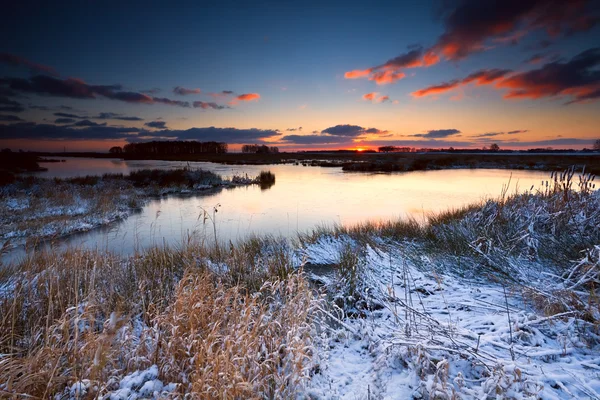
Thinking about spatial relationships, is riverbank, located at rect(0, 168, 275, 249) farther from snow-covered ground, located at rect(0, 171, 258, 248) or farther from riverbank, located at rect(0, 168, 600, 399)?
riverbank, located at rect(0, 168, 600, 399)

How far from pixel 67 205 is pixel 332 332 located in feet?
54.5

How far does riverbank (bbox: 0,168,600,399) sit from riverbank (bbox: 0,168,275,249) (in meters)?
4.71

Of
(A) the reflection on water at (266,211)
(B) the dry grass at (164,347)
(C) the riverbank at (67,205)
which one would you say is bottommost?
(A) the reflection on water at (266,211)

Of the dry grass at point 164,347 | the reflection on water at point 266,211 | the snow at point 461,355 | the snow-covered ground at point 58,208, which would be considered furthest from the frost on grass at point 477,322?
the snow-covered ground at point 58,208

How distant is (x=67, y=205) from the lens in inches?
571

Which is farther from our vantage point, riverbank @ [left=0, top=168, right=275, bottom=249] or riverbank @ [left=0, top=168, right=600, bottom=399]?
riverbank @ [left=0, top=168, right=275, bottom=249]

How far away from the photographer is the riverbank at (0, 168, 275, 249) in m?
11.0

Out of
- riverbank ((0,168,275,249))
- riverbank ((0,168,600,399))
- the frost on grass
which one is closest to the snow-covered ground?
riverbank ((0,168,275,249))

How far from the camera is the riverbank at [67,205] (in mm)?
11008

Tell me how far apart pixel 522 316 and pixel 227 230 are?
10594 mm

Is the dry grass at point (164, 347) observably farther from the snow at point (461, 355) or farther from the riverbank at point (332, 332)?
the snow at point (461, 355)

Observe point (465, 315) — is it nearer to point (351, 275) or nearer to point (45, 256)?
point (351, 275)

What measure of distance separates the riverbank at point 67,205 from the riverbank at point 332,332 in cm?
471

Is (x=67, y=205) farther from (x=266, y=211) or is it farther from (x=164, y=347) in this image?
(x=164, y=347)
